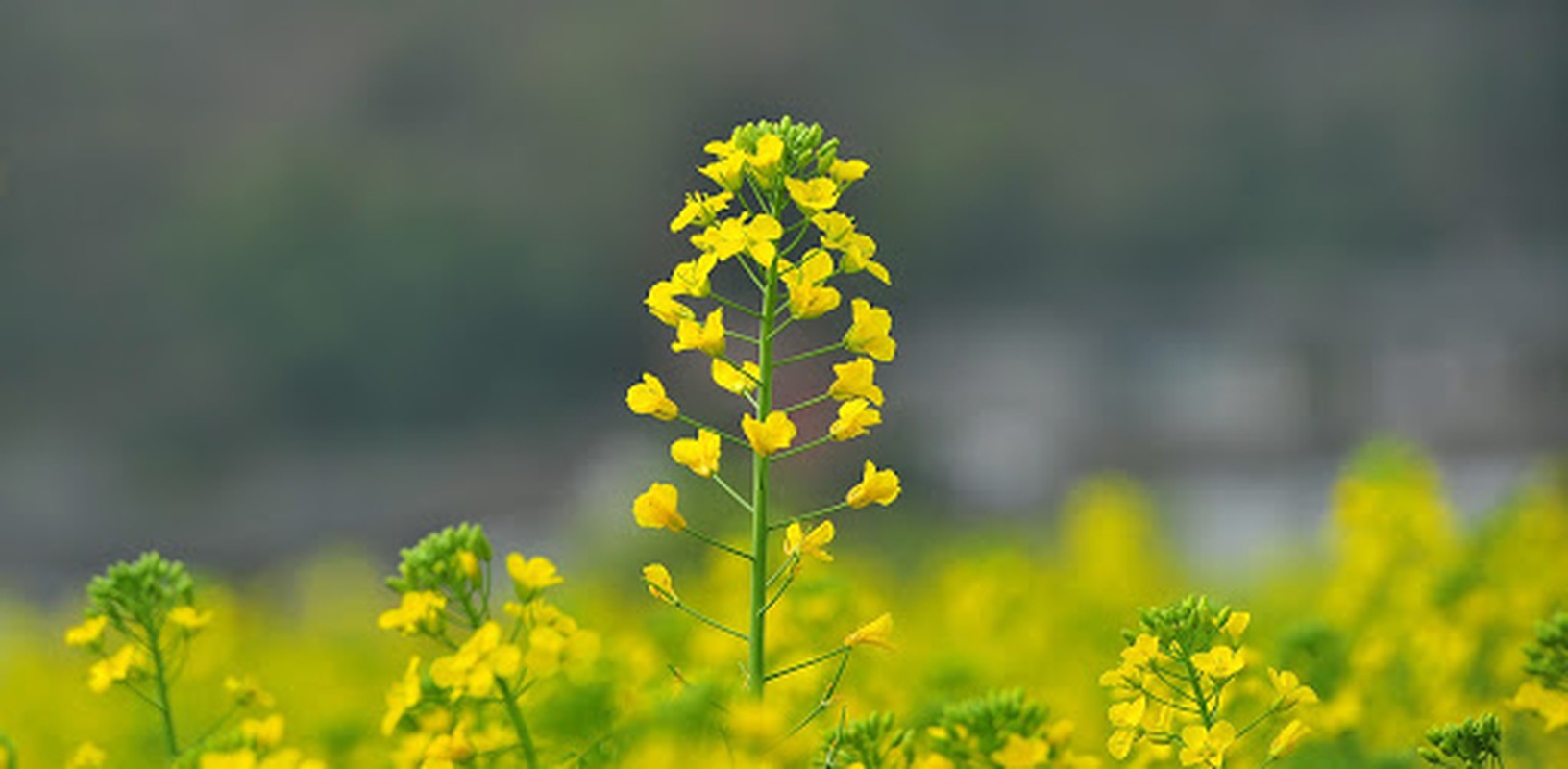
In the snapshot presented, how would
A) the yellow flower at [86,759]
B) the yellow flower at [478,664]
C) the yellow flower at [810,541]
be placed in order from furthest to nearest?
the yellow flower at [86,759] < the yellow flower at [810,541] < the yellow flower at [478,664]

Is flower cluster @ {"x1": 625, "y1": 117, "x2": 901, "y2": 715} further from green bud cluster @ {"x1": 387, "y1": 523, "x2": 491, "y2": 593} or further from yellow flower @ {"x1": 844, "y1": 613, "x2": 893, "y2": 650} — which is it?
green bud cluster @ {"x1": 387, "y1": 523, "x2": 491, "y2": 593}

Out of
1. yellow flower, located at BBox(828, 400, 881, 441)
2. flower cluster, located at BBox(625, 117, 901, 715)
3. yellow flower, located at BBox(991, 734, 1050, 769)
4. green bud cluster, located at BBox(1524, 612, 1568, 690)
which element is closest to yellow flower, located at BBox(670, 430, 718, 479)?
flower cluster, located at BBox(625, 117, 901, 715)

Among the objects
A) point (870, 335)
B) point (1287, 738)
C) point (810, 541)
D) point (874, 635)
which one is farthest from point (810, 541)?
point (1287, 738)

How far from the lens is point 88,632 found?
2.16 m

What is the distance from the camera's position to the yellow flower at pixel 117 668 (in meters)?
2.15

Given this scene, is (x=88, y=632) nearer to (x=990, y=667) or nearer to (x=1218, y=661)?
(x=1218, y=661)

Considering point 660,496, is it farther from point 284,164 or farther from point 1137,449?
point 284,164

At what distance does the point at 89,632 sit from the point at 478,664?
1.72 feet

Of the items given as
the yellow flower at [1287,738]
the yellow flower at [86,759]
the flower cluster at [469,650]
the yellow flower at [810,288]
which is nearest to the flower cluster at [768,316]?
the yellow flower at [810,288]

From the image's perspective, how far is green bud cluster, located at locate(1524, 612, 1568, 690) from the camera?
2158mm

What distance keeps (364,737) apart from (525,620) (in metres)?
1.32

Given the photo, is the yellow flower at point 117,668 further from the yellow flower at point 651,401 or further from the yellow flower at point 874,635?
the yellow flower at point 874,635

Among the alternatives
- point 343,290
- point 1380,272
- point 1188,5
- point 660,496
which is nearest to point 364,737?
point 660,496

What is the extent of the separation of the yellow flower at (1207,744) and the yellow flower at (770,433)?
1.47ft
